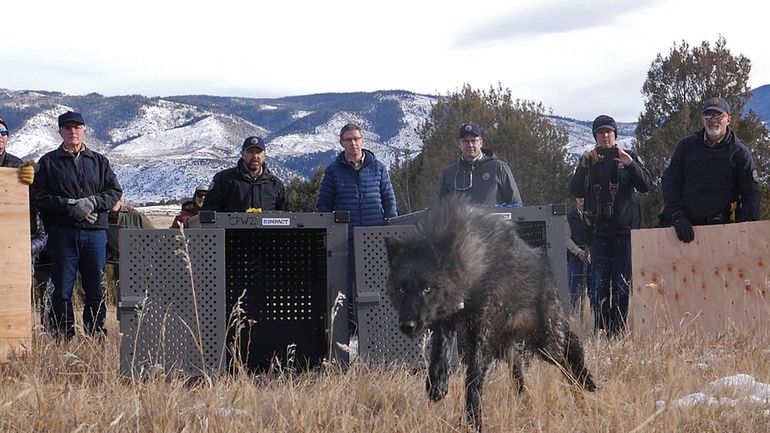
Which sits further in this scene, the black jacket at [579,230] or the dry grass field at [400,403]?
the black jacket at [579,230]

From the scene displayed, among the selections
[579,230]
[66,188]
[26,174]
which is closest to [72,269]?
[66,188]

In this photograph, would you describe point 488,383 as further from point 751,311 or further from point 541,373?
point 751,311

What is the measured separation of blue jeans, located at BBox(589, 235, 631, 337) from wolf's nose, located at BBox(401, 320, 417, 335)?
15.3 ft

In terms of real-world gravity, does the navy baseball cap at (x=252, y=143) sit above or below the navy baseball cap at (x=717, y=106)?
below

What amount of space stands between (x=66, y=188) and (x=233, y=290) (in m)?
2.10

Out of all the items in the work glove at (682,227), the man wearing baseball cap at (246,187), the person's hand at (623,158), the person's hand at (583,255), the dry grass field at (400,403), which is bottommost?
the dry grass field at (400,403)

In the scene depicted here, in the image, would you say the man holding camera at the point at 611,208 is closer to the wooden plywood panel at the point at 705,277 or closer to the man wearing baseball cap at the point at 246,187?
the wooden plywood panel at the point at 705,277

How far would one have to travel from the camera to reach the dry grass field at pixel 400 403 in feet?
12.7

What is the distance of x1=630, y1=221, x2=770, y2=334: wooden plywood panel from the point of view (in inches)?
279

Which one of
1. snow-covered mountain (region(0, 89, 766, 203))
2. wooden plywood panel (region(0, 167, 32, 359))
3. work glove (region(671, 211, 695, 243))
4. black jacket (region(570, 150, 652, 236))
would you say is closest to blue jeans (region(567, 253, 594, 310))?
black jacket (region(570, 150, 652, 236))

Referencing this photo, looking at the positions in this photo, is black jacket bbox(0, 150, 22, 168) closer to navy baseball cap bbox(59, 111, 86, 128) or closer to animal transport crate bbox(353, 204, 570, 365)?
navy baseball cap bbox(59, 111, 86, 128)

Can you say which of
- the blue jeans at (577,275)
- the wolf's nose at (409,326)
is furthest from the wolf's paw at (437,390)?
the blue jeans at (577,275)

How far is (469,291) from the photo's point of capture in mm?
4055

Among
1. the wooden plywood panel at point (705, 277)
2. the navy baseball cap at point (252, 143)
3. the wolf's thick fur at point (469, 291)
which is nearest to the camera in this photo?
the wolf's thick fur at point (469, 291)
